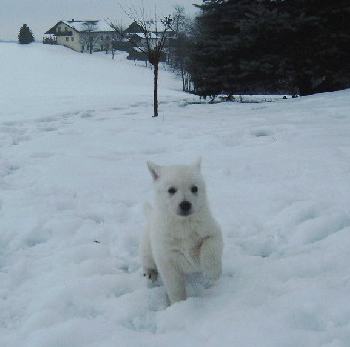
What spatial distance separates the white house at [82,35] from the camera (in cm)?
8775

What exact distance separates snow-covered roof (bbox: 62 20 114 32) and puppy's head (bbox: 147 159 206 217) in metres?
89.4

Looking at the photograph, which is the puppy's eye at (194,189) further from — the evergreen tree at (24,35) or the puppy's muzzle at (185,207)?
the evergreen tree at (24,35)

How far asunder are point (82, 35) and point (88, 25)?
12.9 feet

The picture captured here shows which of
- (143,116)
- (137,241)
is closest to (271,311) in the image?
(137,241)

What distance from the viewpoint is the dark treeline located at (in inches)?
593

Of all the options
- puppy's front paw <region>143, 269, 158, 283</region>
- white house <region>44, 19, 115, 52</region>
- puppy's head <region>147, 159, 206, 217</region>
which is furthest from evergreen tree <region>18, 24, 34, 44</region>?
puppy's head <region>147, 159, 206, 217</region>

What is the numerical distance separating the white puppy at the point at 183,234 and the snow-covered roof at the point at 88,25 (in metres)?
89.5

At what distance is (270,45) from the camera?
15898 millimetres


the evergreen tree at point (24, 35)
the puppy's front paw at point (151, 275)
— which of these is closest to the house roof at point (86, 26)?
the evergreen tree at point (24, 35)

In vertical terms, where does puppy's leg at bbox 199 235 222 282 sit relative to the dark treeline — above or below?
below

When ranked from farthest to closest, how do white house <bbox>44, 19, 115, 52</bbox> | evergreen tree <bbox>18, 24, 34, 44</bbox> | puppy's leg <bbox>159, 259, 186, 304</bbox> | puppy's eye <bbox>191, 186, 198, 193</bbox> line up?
1. white house <bbox>44, 19, 115, 52</bbox>
2. evergreen tree <bbox>18, 24, 34, 44</bbox>
3. puppy's eye <bbox>191, 186, 198, 193</bbox>
4. puppy's leg <bbox>159, 259, 186, 304</bbox>

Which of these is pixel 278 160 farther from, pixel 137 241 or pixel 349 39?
pixel 349 39

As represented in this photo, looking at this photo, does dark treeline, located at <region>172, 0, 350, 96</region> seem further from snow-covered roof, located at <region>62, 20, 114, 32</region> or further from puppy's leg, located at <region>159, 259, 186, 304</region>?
snow-covered roof, located at <region>62, 20, 114, 32</region>

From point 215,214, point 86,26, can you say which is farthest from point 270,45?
point 86,26
